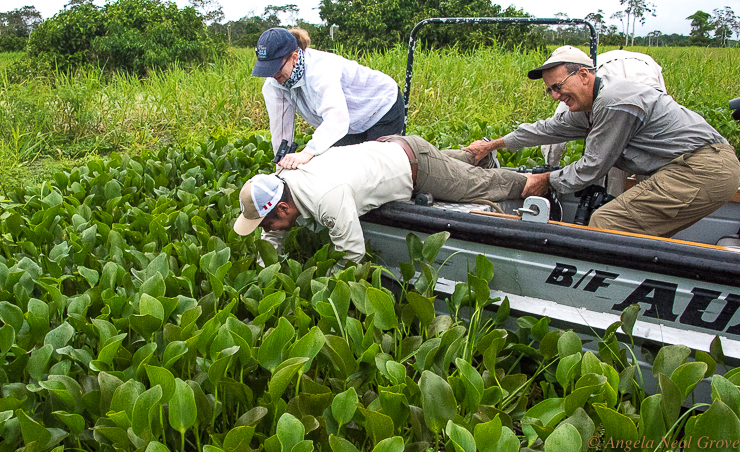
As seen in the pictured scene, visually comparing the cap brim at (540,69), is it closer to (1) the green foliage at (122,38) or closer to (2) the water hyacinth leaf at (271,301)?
(2) the water hyacinth leaf at (271,301)

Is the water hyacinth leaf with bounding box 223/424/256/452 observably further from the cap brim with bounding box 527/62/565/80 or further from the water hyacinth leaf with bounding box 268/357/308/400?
the cap brim with bounding box 527/62/565/80

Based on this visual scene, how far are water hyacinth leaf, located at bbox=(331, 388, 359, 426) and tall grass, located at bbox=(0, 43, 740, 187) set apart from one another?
386 cm

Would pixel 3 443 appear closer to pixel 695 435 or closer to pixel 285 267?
pixel 285 267

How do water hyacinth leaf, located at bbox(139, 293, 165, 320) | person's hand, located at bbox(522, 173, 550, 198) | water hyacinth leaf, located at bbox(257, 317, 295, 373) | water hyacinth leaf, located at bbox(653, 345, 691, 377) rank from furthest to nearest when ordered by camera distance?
person's hand, located at bbox(522, 173, 550, 198) < water hyacinth leaf, located at bbox(139, 293, 165, 320) < water hyacinth leaf, located at bbox(653, 345, 691, 377) < water hyacinth leaf, located at bbox(257, 317, 295, 373)

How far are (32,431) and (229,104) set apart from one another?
20.0ft

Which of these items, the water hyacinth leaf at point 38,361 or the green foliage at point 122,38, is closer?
the water hyacinth leaf at point 38,361

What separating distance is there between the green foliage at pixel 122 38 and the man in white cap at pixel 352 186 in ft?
51.5

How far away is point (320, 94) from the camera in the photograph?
3541 millimetres

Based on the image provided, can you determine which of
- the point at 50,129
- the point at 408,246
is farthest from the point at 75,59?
the point at 408,246

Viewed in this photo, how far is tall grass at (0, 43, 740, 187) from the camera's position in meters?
6.23

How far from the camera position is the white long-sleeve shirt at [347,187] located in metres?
2.89

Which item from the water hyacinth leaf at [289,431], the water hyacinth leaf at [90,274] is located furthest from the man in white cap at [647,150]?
the water hyacinth leaf at [90,274]

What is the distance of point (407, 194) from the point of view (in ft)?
10.6

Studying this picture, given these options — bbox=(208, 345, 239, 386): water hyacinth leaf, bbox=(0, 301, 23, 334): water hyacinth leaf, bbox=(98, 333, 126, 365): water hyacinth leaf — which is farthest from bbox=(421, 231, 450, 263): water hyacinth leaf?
bbox=(0, 301, 23, 334): water hyacinth leaf
